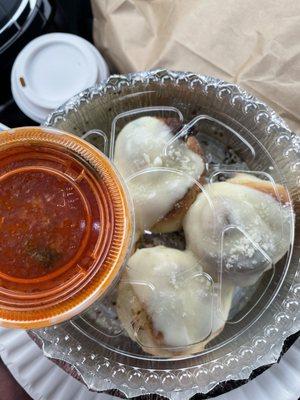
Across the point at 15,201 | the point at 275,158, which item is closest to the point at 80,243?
the point at 15,201

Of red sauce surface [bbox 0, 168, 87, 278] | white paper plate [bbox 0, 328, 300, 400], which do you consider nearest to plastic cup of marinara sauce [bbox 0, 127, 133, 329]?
red sauce surface [bbox 0, 168, 87, 278]

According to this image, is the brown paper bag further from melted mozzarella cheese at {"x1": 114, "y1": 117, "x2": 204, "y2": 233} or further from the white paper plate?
the white paper plate

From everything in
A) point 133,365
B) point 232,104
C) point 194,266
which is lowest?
point 133,365

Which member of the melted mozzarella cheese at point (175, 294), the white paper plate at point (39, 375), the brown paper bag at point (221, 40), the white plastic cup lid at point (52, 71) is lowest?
the white paper plate at point (39, 375)

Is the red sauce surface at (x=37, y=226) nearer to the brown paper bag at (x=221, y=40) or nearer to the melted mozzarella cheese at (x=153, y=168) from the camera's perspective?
the melted mozzarella cheese at (x=153, y=168)

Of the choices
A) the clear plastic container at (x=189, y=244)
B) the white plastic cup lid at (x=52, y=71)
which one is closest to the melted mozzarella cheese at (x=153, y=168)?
the clear plastic container at (x=189, y=244)

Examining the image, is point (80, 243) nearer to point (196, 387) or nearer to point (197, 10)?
point (196, 387)
